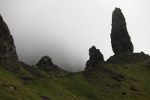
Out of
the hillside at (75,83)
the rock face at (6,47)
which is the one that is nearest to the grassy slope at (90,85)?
the hillside at (75,83)

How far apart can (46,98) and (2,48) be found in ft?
205

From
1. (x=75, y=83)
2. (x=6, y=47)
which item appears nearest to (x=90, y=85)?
(x=75, y=83)

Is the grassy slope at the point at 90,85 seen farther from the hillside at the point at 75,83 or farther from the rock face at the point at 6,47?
the rock face at the point at 6,47

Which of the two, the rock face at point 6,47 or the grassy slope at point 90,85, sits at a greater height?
the rock face at point 6,47

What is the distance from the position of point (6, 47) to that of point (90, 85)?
47.0 meters

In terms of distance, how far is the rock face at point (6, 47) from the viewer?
587ft

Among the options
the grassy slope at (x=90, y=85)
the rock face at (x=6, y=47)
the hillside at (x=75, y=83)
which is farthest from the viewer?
the rock face at (x=6, y=47)

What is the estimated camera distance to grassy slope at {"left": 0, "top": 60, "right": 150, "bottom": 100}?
131625mm

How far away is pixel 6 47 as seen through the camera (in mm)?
184500

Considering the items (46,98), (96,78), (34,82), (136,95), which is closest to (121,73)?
(96,78)

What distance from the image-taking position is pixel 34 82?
151750 millimetres

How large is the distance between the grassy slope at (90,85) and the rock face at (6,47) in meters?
12.9

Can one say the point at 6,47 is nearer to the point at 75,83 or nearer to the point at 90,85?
the point at 75,83

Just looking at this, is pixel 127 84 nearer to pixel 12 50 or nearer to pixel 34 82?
pixel 34 82
